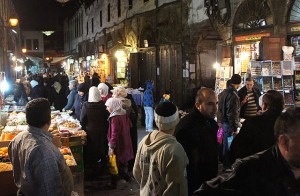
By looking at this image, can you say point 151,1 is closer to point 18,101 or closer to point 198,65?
point 198,65

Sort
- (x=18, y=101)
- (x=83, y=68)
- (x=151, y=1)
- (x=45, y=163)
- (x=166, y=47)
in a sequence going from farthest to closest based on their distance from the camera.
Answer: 1. (x=83, y=68)
2. (x=151, y=1)
3. (x=166, y=47)
4. (x=18, y=101)
5. (x=45, y=163)

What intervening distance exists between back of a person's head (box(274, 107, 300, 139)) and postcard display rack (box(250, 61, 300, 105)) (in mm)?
9202

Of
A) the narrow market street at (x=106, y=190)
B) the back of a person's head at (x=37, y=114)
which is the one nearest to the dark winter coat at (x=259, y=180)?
the back of a person's head at (x=37, y=114)

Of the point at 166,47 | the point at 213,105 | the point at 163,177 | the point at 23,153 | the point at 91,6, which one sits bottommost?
the point at 163,177

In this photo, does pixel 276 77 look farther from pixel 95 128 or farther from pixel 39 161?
pixel 39 161

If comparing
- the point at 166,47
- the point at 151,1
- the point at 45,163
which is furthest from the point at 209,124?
the point at 151,1

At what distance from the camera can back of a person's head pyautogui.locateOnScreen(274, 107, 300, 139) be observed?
2266 millimetres

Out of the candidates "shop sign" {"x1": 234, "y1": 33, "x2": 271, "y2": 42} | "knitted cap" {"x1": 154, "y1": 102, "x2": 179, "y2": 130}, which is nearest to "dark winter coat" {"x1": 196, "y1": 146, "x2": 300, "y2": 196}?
"knitted cap" {"x1": 154, "y1": 102, "x2": 179, "y2": 130}

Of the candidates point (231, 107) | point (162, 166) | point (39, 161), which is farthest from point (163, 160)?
point (231, 107)

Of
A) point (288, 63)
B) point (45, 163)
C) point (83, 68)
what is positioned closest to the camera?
point (45, 163)

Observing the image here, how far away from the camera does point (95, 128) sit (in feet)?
27.7

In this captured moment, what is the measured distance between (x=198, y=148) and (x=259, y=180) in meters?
2.17

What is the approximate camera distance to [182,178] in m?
3.74

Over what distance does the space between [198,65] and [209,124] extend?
1414 cm
